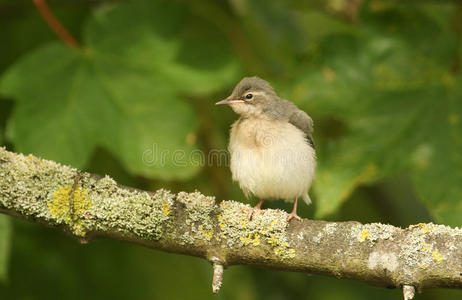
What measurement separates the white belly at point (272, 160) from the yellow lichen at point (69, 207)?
A: 181 cm

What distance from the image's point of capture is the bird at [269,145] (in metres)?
5.18

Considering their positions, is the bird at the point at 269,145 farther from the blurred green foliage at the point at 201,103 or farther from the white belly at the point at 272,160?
the blurred green foliage at the point at 201,103

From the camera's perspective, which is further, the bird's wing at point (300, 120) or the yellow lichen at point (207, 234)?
the bird's wing at point (300, 120)

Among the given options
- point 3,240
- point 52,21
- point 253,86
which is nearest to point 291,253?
point 253,86

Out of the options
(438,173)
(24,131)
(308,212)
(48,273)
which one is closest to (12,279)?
(48,273)

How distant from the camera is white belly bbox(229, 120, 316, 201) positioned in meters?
5.17

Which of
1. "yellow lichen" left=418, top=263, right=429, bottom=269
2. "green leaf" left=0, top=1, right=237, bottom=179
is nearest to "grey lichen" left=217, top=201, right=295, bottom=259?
"yellow lichen" left=418, top=263, right=429, bottom=269

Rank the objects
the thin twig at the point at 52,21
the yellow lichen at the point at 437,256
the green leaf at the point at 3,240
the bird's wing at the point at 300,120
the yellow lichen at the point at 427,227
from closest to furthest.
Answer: the yellow lichen at the point at 437,256, the yellow lichen at the point at 427,227, the green leaf at the point at 3,240, the bird's wing at the point at 300,120, the thin twig at the point at 52,21

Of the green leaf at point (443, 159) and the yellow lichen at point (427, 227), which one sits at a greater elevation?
the green leaf at point (443, 159)

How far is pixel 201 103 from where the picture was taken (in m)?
6.32

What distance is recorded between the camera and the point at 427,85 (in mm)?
5699

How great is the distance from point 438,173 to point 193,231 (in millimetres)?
2506


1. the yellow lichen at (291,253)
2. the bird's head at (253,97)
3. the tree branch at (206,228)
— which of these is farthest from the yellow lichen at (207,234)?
the bird's head at (253,97)

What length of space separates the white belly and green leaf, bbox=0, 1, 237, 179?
50 cm
